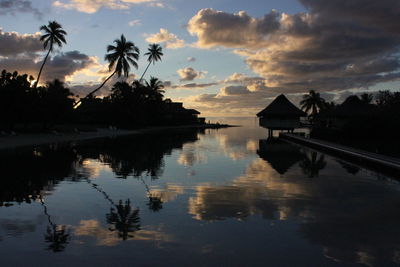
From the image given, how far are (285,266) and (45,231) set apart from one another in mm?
4111

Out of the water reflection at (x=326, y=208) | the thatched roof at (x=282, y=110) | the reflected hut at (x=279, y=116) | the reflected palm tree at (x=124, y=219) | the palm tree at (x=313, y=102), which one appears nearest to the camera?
the water reflection at (x=326, y=208)

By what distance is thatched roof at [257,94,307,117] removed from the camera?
1668 inches

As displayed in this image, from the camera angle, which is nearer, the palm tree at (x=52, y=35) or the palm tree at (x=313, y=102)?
the palm tree at (x=52, y=35)

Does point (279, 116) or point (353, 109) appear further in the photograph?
point (279, 116)

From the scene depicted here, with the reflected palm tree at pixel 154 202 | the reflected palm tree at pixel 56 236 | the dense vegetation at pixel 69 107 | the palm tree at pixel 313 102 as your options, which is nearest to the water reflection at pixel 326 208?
the reflected palm tree at pixel 154 202

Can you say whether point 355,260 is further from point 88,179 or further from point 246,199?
point 88,179

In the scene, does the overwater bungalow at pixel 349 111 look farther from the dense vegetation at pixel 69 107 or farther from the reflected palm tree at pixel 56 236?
the reflected palm tree at pixel 56 236

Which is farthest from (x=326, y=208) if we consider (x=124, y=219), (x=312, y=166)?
(x=312, y=166)

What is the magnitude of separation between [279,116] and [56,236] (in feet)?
129

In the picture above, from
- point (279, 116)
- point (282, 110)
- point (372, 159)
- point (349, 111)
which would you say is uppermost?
point (282, 110)

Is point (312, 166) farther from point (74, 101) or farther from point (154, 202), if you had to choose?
point (74, 101)

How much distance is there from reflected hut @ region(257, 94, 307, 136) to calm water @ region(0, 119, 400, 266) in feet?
96.3

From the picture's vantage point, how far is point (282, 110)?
42750 millimetres

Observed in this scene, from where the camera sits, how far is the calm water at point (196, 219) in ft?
18.0
